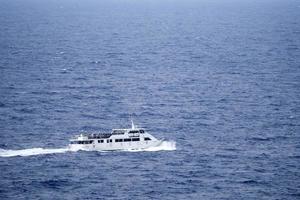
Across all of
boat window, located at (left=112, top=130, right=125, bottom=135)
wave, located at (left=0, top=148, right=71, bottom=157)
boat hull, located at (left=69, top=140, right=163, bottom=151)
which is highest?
boat window, located at (left=112, top=130, right=125, bottom=135)

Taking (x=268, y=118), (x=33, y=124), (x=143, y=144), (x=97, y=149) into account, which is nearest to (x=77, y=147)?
(x=97, y=149)

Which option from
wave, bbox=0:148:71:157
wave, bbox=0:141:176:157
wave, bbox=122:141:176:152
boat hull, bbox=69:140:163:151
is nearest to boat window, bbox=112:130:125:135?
boat hull, bbox=69:140:163:151

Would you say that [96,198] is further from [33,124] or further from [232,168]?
[33,124]

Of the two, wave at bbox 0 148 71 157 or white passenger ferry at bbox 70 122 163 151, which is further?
white passenger ferry at bbox 70 122 163 151

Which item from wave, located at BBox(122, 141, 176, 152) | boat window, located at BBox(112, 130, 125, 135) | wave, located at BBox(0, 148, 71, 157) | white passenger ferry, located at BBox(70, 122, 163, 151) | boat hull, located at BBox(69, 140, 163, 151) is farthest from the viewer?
wave, located at BBox(122, 141, 176, 152)

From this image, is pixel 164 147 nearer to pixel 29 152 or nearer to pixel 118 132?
pixel 118 132

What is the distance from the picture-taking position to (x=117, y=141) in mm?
148000

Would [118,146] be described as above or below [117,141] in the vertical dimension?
below

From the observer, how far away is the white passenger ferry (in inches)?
5778

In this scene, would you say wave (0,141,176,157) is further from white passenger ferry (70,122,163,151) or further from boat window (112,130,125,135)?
boat window (112,130,125,135)

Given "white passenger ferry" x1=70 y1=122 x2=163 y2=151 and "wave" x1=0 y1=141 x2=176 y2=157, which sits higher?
"white passenger ferry" x1=70 y1=122 x2=163 y2=151

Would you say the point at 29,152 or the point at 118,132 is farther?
the point at 118,132

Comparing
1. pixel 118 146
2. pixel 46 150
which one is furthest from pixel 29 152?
pixel 118 146

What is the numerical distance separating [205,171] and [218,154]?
10.8 metres
